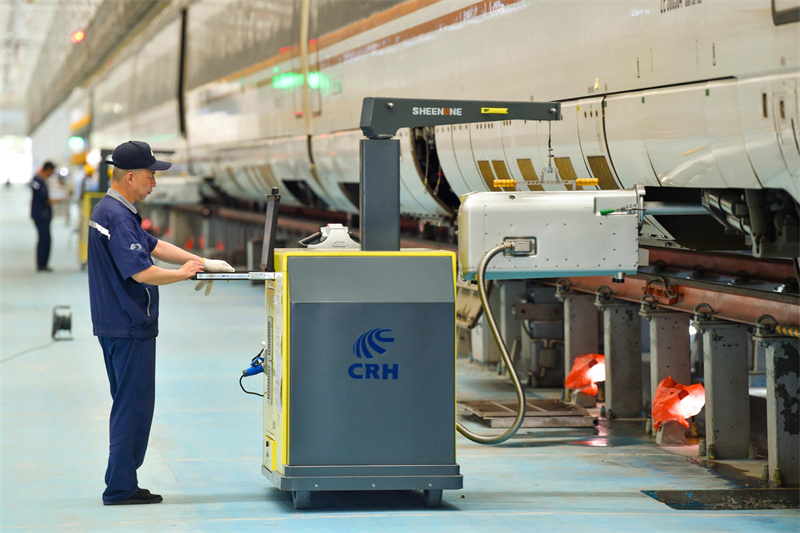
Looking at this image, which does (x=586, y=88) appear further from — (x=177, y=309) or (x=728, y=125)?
(x=177, y=309)

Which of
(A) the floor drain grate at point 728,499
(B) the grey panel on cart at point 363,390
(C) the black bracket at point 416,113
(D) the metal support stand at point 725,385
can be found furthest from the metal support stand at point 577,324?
(B) the grey panel on cart at point 363,390

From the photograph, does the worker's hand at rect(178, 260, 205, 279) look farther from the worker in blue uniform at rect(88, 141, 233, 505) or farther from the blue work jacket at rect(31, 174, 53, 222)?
the blue work jacket at rect(31, 174, 53, 222)

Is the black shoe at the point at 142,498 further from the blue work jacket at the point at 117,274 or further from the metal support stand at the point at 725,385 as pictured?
the metal support stand at the point at 725,385

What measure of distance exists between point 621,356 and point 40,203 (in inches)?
524

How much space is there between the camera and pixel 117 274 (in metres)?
4.80

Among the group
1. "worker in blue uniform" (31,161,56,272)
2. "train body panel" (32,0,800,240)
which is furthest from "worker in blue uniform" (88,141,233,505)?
"worker in blue uniform" (31,161,56,272)

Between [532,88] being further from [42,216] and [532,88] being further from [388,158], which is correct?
[42,216]

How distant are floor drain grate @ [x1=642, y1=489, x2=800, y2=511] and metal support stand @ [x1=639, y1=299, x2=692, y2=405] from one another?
1.41m

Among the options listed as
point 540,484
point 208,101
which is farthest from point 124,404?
point 208,101

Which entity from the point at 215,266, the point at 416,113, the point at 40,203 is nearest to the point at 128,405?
the point at 215,266

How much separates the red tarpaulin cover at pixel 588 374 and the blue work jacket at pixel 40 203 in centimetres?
1258

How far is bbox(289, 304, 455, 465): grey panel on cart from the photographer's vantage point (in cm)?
467

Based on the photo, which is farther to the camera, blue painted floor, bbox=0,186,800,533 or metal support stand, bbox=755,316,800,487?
metal support stand, bbox=755,316,800,487

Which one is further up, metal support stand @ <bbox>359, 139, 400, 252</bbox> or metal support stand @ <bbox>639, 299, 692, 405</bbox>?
metal support stand @ <bbox>359, 139, 400, 252</bbox>
